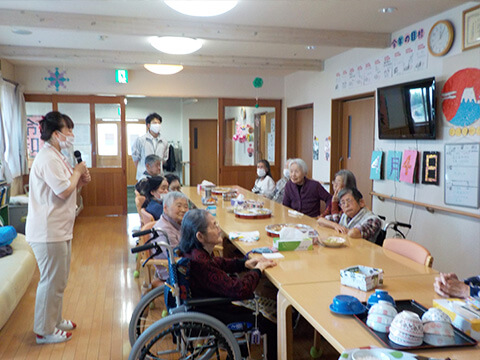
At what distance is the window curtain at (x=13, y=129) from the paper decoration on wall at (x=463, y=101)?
516 cm

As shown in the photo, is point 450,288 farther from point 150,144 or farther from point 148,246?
point 150,144

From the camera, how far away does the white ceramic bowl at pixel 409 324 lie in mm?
1244

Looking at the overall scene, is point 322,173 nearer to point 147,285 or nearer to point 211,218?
point 147,285

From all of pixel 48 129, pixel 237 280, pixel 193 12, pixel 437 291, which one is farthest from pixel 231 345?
pixel 193 12

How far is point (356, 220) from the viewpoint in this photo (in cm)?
294

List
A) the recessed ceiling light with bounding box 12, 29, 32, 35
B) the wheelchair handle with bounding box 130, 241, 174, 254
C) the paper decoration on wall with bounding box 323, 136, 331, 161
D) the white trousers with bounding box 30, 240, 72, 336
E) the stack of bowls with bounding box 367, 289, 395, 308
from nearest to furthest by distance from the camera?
the stack of bowls with bounding box 367, 289, 395, 308 < the wheelchair handle with bounding box 130, 241, 174, 254 < the white trousers with bounding box 30, 240, 72, 336 < the recessed ceiling light with bounding box 12, 29, 32, 35 < the paper decoration on wall with bounding box 323, 136, 331, 161

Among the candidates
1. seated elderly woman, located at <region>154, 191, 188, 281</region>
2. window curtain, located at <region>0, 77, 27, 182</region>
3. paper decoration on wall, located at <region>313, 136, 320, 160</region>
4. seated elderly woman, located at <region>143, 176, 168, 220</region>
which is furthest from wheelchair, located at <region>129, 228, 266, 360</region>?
paper decoration on wall, located at <region>313, 136, 320, 160</region>

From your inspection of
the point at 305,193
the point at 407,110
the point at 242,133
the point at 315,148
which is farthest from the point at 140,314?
the point at 242,133

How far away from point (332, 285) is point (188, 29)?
311cm

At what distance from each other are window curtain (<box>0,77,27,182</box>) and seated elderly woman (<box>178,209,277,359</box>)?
4.11 m

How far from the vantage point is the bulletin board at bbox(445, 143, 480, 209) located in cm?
348

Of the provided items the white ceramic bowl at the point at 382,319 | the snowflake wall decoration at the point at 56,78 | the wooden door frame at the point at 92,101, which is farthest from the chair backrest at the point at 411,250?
the snowflake wall decoration at the point at 56,78

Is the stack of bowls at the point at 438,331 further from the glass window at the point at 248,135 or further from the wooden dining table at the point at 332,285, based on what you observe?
the glass window at the point at 248,135

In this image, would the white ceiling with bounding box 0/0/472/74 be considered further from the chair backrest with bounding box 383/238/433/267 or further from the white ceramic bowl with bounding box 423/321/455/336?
the white ceramic bowl with bounding box 423/321/455/336
